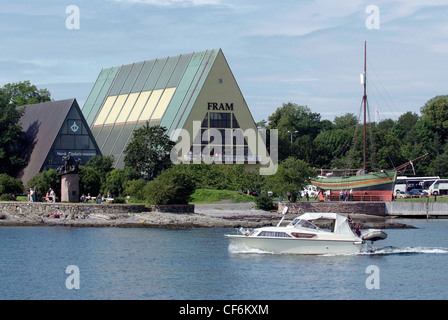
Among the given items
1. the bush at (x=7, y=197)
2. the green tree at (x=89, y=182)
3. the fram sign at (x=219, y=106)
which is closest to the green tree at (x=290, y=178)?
the fram sign at (x=219, y=106)

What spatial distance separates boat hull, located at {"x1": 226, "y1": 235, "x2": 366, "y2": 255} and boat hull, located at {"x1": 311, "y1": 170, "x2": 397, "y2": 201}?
124 ft

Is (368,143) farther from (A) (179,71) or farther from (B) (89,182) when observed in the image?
(B) (89,182)

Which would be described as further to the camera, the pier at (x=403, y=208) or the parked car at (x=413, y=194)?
the parked car at (x=413, y=194)

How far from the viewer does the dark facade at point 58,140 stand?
258ft

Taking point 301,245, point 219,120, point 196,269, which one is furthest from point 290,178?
point 196,269

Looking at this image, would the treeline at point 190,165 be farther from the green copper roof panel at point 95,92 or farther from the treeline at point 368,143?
the green copper roof panel at point 95,92

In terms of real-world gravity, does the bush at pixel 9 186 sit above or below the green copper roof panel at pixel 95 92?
below

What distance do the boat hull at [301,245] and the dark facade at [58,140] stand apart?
125 feet

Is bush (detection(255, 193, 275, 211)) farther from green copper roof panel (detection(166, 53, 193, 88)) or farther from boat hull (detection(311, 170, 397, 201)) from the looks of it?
green copper roof panel (detection(166, 53, 193, 88))

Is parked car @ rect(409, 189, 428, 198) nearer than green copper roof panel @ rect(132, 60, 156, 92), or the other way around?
parked car @ rect(409, 189, 428, 198)

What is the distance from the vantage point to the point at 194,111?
294ft

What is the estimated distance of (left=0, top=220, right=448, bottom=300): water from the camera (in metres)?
34.2

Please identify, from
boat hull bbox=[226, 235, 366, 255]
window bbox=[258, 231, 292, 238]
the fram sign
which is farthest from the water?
the fram sign
